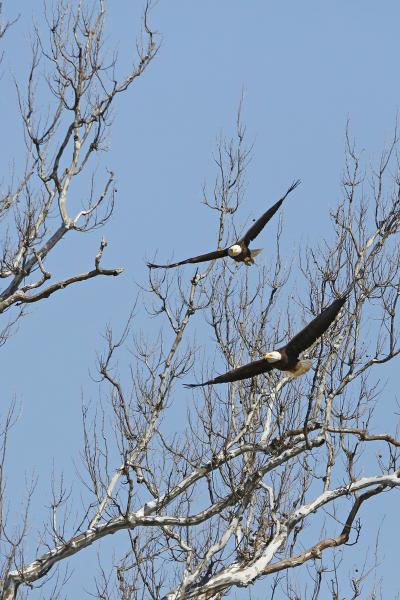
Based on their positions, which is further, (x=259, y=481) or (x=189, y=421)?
(x=189, y=421)

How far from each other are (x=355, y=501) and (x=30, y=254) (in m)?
3.66

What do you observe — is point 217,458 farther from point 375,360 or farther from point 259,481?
point 375,360

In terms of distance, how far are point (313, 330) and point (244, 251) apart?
162cm

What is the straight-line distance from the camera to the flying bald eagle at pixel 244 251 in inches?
463

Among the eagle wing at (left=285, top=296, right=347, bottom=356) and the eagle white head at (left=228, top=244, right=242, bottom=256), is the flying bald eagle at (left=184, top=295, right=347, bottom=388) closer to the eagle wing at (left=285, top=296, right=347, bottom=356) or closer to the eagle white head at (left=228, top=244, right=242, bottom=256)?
the eagle wing at (left=285, top=296, right=347, bottom=356)

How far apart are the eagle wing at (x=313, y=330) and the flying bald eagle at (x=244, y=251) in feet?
4.46

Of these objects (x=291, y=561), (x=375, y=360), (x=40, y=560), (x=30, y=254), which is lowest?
(x=291, y=561)

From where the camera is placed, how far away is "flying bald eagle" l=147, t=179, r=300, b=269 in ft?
38.6

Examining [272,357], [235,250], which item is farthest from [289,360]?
[235,250]

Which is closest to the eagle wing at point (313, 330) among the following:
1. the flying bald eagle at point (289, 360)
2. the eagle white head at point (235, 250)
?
the flying bald eagle at point (289, 360)

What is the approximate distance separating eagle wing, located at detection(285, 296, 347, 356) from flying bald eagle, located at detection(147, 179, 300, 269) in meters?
1.36

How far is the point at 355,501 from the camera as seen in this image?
34.1ft

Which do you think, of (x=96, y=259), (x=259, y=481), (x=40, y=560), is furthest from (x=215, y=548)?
(x=96, y=259)

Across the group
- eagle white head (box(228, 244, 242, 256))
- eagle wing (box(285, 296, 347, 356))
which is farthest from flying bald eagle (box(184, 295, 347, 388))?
eagle white head (box(228, 244, 242, 256))
